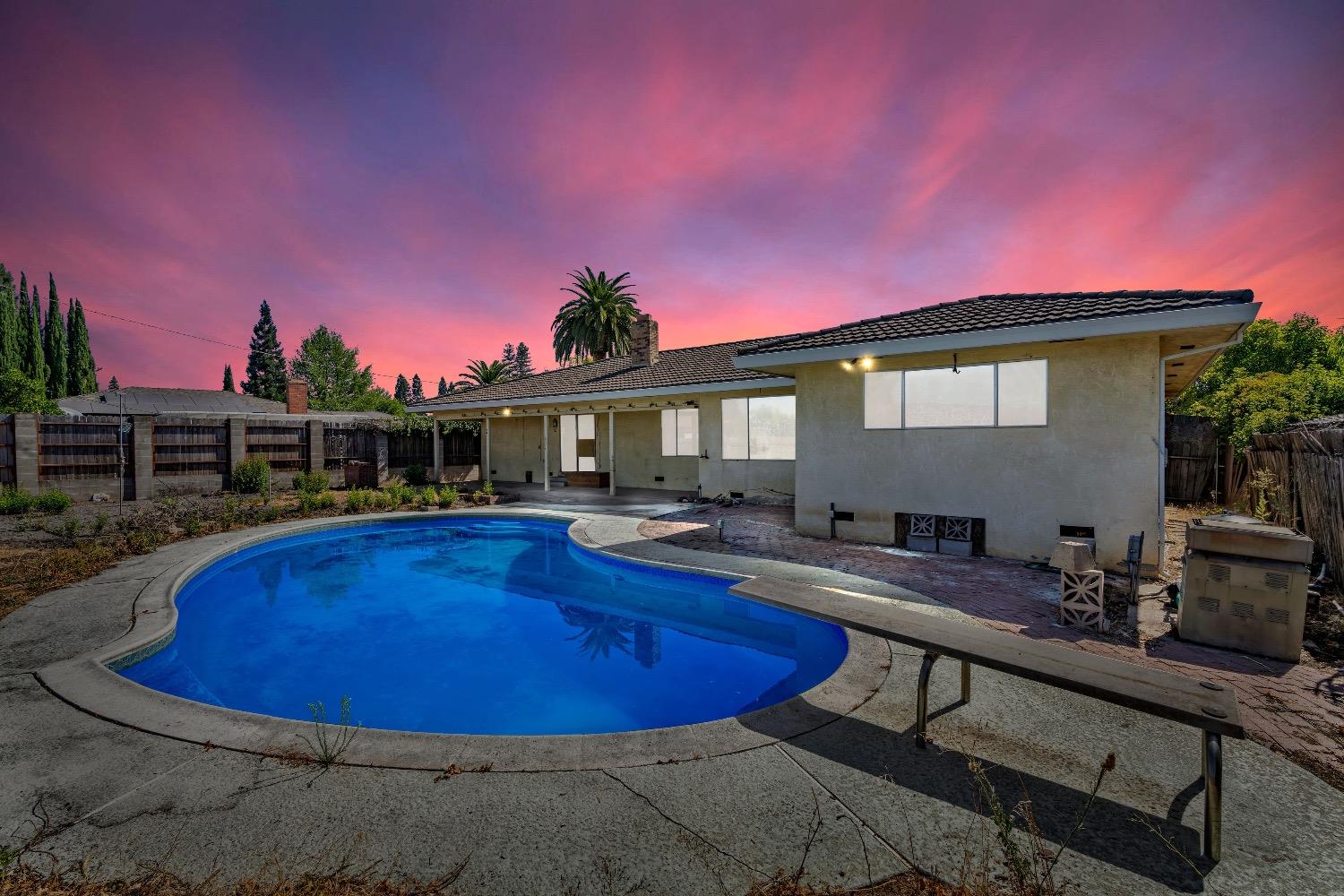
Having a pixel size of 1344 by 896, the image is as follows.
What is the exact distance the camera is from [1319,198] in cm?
1103

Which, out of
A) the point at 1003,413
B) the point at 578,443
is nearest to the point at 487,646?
the point at 1003,413

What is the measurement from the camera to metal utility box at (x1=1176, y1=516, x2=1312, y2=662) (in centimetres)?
400

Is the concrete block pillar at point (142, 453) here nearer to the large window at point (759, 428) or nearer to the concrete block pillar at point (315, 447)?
the concrete block pillar at point (315, 447)

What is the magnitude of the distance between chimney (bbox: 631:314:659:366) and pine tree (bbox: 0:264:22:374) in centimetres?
3972

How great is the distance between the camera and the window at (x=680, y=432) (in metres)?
15.2

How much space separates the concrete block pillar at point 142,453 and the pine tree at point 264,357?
5254 cm

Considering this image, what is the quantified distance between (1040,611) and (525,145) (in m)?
11.9

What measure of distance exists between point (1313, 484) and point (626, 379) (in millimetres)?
13453

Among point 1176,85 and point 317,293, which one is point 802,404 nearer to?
point 1176,85

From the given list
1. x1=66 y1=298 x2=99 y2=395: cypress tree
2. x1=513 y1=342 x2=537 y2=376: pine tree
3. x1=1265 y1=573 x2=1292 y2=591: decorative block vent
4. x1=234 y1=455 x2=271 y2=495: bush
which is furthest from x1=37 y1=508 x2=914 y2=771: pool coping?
x1=513 y1=342 x2=537 y2=376: pine tree

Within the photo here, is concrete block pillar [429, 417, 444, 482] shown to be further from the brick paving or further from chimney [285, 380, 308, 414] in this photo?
the brick paving

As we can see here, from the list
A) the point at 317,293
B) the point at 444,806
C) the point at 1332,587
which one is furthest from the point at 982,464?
the point at 317,293

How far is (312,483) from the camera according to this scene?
48.9ft

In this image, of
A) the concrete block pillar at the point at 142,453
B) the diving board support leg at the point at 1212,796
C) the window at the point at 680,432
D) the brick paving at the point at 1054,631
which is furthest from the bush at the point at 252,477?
the diving board support leg at the point at 1212,796
